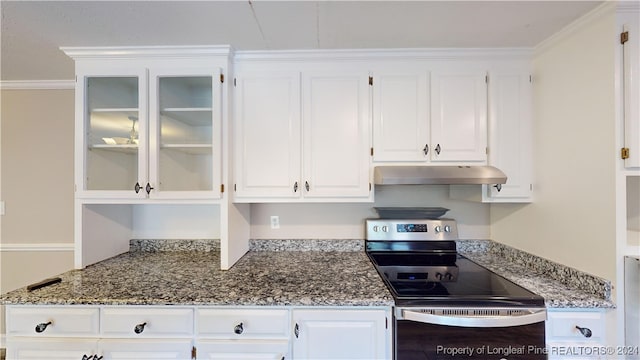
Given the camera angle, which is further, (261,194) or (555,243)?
(261,194)

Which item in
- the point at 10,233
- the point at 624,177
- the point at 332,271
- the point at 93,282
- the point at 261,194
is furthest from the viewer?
the point at 10,233

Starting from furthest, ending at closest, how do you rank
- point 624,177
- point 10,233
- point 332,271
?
point 10,233
point 332,271
point 624,177

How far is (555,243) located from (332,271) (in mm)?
1279

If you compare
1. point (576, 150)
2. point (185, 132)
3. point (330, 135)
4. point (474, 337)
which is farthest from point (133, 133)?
point (576, 150)

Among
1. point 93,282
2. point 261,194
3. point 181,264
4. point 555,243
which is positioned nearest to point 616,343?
point 555,243

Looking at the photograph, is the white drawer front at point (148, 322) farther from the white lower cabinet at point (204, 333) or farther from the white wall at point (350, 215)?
the white wall at point (350, 215)

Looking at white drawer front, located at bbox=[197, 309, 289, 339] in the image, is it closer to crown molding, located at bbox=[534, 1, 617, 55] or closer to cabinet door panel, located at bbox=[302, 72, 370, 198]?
cabinet door panel, located at bbox=[302, 72, 370, 198]

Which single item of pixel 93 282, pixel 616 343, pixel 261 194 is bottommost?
pixel 616 343

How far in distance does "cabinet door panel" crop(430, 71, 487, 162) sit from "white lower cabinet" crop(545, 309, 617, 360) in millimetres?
912

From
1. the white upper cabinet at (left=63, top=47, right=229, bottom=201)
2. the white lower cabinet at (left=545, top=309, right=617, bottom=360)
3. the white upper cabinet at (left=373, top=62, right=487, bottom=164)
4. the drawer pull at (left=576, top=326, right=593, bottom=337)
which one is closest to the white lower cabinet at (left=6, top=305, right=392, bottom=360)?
the white upper cabinet at (left=63, top=47, right=229, bottom=201)

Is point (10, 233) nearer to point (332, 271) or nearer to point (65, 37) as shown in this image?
point (65, 37)

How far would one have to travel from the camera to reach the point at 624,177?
1209 mm

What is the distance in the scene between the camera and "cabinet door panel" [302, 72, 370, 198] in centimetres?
176

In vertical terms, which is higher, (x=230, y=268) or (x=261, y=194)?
(x=261, y=194)
